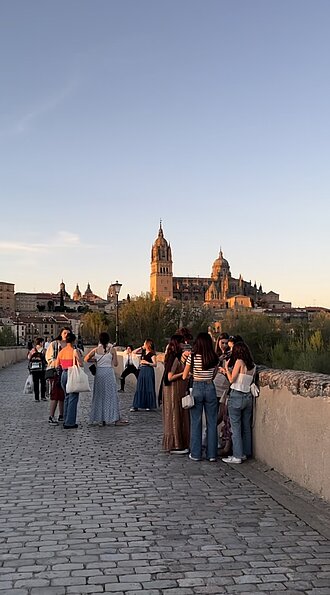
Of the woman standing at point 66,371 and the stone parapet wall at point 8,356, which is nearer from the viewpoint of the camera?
the woman standing at point 66,371

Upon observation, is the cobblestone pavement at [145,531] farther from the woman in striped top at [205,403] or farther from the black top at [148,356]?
the black top at [148,356]

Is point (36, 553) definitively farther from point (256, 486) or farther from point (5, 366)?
point (5, 366)

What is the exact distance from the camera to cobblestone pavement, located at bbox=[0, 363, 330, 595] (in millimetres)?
4691

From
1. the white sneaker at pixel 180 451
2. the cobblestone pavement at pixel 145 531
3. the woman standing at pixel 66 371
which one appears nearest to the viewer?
the cobblestone pavement at pixel 145 531

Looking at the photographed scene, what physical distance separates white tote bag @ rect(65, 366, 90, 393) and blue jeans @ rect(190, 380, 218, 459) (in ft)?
12.3

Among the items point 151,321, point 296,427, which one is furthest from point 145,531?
point 151,321

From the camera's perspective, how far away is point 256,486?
780 centimetres

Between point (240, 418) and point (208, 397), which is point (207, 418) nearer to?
point (208, 397)

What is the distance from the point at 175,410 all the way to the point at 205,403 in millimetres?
726

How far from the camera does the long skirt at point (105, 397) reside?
13.2 metres

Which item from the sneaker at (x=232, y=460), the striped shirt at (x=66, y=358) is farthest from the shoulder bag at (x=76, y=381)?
the sneaker at (x=232, y=460)

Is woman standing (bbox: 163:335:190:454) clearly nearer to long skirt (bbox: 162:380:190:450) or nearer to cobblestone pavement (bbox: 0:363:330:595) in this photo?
long skirt (bbox: 162:380:190:450)

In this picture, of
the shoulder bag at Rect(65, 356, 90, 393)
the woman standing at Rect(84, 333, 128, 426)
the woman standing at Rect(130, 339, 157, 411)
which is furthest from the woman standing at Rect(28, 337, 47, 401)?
the shoulder bag at Rect(65, 356, 90, 393)

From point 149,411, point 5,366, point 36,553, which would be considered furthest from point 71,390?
point 5,366
